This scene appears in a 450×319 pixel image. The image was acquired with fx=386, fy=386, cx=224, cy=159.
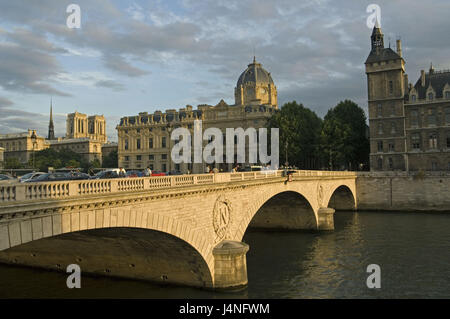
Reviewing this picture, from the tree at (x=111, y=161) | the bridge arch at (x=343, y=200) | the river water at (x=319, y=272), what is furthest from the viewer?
the tree at (x=111, y=161)

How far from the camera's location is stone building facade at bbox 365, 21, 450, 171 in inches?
2608

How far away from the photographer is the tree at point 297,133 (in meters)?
72.8

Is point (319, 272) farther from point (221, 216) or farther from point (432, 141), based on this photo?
point (432, 141)

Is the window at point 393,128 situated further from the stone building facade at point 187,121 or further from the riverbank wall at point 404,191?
the stone building facade at point 187,121

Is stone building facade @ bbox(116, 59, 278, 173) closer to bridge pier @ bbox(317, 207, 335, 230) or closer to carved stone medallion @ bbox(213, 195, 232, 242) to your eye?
bridge pier @ bbox(317, 207, 335, 230)

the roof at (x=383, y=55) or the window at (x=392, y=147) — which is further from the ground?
the roof at (x=383, y=55)

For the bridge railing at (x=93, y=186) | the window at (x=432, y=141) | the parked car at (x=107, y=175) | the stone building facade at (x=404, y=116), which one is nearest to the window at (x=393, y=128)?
the stone building facade at (x=404, y=116)

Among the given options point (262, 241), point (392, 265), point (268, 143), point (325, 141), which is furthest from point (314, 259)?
point (268, 143)

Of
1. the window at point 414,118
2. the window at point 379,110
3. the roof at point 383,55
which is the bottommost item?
the window at point 414,118

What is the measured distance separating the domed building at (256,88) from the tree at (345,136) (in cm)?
3173

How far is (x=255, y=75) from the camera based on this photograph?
110250 millimetres
